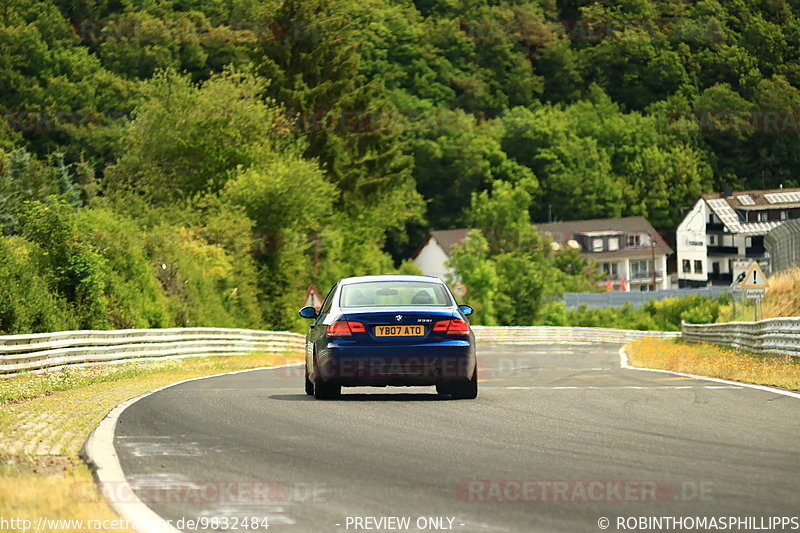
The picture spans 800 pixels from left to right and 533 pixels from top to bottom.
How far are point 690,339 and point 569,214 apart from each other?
9073 cm

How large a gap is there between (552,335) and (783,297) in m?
37.1

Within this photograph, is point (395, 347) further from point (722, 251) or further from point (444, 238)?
point (722, 251)

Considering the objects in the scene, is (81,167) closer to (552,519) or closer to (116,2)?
(116,2)

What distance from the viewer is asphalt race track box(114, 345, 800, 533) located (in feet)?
23.0

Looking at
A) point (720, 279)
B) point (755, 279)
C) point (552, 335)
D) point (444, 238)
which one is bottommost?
point (552, 335)

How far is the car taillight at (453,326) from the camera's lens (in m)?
14.7

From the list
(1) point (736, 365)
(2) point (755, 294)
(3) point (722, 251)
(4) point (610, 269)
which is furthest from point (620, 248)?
(1) point (736, 365)

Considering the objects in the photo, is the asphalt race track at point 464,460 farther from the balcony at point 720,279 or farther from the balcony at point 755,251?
the balcony at point 720,279

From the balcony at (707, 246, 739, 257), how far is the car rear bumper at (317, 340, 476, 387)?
110895 mm

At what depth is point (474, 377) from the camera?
49.3 feet

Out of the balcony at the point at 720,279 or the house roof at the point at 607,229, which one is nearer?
the balcony at the point at 720,279

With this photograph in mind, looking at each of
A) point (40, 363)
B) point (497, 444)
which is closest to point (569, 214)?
point (40, 363)

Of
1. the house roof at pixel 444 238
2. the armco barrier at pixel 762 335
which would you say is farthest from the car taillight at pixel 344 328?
the house roof at pixel 444 238

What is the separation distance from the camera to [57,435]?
11109 mm
